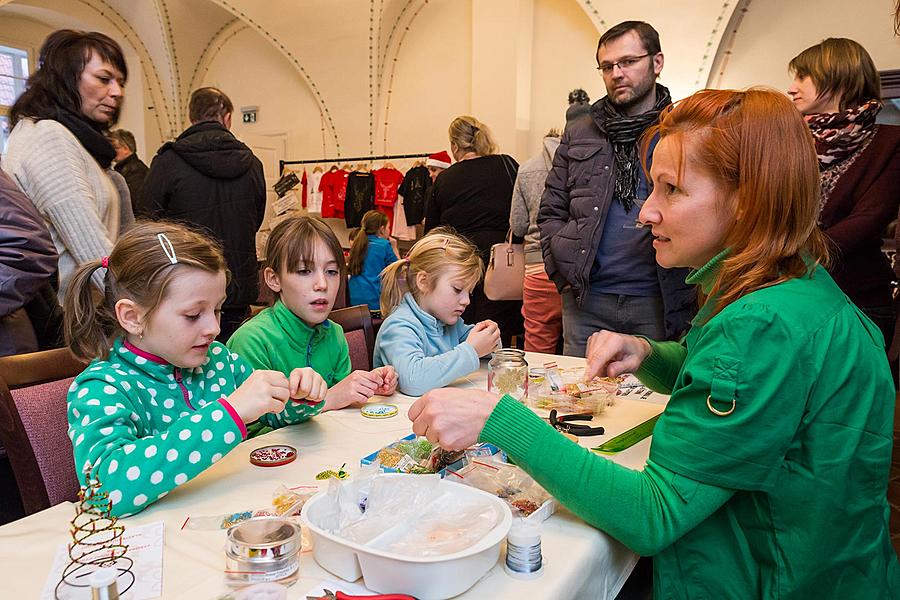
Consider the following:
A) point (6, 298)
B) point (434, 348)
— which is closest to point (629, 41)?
point (434, 348)

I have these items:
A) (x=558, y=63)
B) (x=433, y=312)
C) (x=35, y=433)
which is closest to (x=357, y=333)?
(x=433, y=312)

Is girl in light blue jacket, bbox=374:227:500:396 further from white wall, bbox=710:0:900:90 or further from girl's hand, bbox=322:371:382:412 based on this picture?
white wall, bbox=710:0:900:90

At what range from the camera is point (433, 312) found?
7.66 feet

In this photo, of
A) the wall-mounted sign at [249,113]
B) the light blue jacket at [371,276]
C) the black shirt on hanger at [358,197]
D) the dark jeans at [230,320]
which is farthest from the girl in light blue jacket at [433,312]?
the wall-mounted sign at [249,113]

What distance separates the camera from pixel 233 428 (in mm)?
1184

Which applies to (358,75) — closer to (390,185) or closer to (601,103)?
(390,185)

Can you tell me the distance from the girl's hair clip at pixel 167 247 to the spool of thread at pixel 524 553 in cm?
98

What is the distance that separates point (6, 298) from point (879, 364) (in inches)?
84.8

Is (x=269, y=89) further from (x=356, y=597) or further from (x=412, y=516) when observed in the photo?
(x=356, y=597)

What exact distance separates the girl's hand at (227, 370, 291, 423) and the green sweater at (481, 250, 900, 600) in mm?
471

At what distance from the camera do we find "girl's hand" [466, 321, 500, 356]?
2.14m

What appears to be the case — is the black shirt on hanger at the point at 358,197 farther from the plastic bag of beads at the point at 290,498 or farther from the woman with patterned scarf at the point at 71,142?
the plastic bag of beads at the point at 290,498

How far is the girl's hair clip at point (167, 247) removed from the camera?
1410 millimetres

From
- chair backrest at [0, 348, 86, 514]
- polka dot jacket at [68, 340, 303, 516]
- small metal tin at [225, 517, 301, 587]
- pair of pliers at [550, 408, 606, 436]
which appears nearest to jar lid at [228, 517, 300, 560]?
small metal tin at [225, 517, 301, 587]
